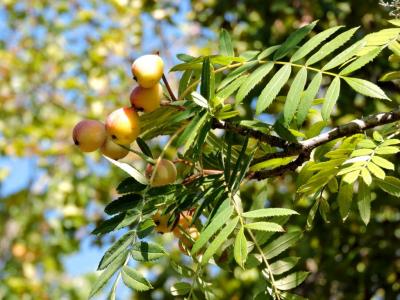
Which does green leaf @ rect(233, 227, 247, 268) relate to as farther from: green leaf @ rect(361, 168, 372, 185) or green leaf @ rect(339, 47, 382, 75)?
green leaf @ rect(339, 47, 382, 75)

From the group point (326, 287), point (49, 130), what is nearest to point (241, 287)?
point (326, 287)

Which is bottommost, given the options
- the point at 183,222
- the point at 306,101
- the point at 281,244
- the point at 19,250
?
the point at 19,250

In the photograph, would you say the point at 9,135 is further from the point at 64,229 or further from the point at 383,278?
the point at 383,278

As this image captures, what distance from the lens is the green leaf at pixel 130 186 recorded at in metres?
1.05

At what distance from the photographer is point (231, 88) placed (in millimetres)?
1095

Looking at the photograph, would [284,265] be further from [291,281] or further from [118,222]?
[118,222]

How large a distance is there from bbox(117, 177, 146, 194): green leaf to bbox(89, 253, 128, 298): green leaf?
0.11 meters

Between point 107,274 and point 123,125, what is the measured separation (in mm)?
247

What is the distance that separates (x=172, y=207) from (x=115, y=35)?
3608 millimetres

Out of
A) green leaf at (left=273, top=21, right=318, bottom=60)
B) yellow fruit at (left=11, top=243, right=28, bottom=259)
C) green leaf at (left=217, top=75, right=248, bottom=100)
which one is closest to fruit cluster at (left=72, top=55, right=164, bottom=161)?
green leaf at (left=217, top=75, right=248, bottom=100)

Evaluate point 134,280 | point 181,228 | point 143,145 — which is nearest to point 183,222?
point 181,228

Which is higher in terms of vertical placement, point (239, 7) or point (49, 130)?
point (239, 7)

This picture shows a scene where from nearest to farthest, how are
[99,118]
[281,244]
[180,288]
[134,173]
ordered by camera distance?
[134,173]
[180,288]
[281,244]
[99,118]

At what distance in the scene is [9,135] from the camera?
4512mm
